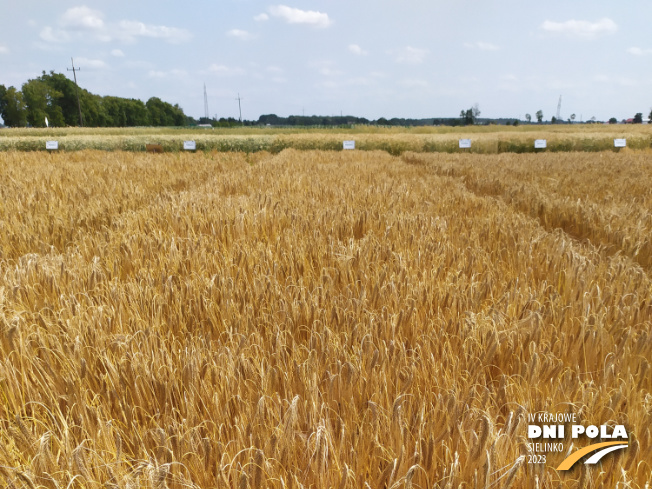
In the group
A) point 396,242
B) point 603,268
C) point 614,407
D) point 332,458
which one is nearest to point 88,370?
point 332,458

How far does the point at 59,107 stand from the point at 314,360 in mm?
97139

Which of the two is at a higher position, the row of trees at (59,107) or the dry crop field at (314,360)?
the row of trees at (59,107)

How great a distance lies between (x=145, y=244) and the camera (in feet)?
8.16

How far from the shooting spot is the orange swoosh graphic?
900mm

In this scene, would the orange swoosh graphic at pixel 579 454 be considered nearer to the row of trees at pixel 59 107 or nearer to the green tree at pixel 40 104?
the row of trees at pixel 59 107

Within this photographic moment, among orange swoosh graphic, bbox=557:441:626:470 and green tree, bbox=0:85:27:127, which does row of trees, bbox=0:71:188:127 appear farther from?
orange swoosh graphic, bbox=557:441:626:470

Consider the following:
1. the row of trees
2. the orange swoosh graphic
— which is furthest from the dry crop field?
the row of trees

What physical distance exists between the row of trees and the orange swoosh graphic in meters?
76.7

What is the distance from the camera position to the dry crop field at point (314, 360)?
85 cm

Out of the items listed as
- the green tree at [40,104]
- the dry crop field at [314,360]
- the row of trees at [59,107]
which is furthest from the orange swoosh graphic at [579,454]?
the green tree at [40,104]

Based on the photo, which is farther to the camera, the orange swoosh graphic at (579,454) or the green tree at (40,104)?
the green tree at (40,104)

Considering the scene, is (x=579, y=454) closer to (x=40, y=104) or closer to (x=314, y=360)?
(x=314, y=360)

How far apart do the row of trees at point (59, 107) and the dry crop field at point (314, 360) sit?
7503 centimetres

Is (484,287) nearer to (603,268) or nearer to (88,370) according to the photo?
(603,268)
